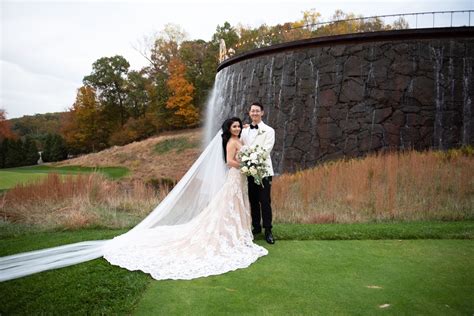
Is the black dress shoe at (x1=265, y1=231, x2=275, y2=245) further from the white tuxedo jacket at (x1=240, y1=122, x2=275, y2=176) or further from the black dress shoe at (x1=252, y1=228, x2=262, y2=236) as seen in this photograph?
the white tuxedo jacket at (x1=240, y1=122, x2=275, y2=176)

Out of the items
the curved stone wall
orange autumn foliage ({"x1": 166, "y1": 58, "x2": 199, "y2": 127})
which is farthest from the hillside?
the curved stone wall

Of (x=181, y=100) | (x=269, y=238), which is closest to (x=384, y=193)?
(x=269, y=238)

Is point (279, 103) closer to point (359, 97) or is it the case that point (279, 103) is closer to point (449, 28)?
point (359, 97)

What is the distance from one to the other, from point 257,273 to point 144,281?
1200mm

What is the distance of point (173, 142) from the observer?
3173 cm

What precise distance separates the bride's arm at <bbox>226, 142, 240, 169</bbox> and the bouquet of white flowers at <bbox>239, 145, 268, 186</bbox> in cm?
11

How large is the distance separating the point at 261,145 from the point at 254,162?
44 cm

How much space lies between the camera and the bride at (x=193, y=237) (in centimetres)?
434

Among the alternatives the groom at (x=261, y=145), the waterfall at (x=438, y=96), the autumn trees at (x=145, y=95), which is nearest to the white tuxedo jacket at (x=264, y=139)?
the groom at (x=261, y=145)

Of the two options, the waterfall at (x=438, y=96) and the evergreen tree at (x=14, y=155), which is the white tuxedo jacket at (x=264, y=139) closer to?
the waterfall at (x=438, y=96)

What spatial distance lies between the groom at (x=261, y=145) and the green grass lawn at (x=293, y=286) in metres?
0.60

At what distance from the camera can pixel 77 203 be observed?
322 inches

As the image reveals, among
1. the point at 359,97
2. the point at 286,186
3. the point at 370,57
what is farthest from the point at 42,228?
the point at 370,57

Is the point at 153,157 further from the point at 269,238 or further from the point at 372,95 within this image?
the point at 269,238
